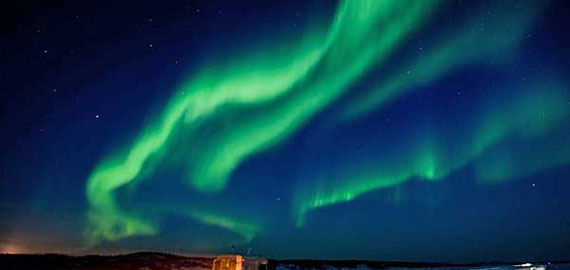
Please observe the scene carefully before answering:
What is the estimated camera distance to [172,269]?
136 m

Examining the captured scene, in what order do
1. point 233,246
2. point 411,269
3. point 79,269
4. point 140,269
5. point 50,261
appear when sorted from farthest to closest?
point 411,269 < point 50,261 < point 140,269 < point 79,269 < point 233,246

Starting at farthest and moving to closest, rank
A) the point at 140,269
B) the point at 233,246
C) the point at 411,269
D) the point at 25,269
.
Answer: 1. the point at 411,269
2. the point at 140,269
3. the point at 25,269
4. the point at 233,246

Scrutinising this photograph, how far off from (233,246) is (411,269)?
185866mm

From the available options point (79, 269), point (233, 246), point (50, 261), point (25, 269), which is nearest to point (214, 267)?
point (233, 246)

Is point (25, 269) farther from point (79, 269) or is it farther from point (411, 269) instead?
point (411, 269)

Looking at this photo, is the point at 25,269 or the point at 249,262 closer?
the point at 249,262

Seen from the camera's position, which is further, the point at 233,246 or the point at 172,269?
the point at 172,269

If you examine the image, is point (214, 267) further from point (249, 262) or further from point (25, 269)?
point (25, 269)

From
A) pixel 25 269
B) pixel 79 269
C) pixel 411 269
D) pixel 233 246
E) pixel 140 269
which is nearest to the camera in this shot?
pixel 233 246

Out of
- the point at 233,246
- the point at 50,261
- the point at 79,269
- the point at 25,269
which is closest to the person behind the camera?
the point at 233,246

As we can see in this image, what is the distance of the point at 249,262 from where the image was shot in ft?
103

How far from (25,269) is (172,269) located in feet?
156

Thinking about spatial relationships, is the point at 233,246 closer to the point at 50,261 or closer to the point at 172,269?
the point at 172,269

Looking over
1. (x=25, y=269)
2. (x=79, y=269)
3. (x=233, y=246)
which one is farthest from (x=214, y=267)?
(x=79, y=269)
